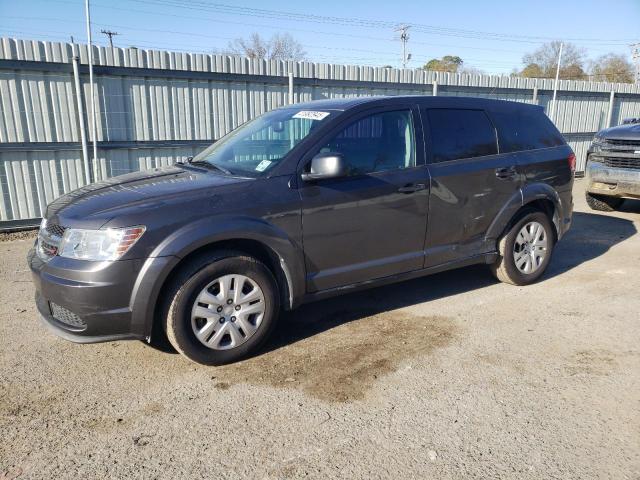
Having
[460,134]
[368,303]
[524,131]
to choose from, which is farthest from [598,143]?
[368,303]

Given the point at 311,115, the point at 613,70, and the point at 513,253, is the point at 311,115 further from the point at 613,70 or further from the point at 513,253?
the point at 613,70

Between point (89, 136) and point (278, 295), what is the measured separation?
573 cm

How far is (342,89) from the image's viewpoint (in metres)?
10.4

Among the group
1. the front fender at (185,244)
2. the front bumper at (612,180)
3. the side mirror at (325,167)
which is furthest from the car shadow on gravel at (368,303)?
the front bumper at (612,180)

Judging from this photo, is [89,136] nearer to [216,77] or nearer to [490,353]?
[216,77]

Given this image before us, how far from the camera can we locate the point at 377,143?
4.21 m

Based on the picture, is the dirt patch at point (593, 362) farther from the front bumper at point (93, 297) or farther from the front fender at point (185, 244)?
the front bumper at point (93, 297)

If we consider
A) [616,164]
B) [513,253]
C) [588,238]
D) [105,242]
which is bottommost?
[588,238]

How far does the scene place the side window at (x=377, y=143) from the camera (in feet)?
13.2

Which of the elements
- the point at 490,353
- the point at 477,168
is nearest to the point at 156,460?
the point at 490,353

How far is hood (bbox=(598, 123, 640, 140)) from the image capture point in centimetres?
798

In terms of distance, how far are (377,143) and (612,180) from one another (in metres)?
5.92

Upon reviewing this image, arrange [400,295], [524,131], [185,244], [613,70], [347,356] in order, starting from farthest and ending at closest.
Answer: [613,70]
[524,131]
[400,295]
[347,356]
[185,244]

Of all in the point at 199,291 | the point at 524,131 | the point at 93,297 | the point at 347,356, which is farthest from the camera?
the point at 524,131
